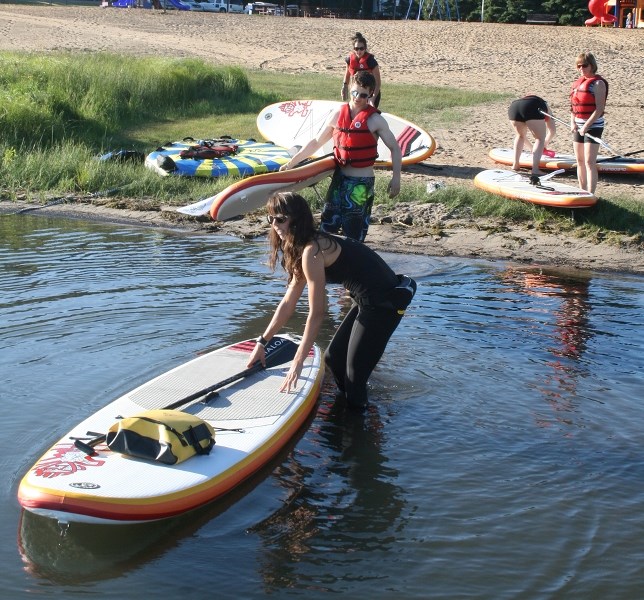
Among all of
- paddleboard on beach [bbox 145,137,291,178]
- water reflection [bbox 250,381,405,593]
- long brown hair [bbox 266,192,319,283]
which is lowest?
water reflection [bbox 250,381,405,593]

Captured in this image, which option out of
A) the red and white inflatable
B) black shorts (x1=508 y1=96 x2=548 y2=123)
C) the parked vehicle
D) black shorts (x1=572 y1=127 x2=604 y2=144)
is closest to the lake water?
black shorts (x1=572 y1=127 x2=604 y2=144)

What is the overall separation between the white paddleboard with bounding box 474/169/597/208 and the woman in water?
540cm

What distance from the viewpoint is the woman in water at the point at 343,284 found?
18.1 ft

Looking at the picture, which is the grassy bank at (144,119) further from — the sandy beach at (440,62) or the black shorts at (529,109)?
the black shorts at (529,109)

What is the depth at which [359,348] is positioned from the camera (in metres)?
6.15

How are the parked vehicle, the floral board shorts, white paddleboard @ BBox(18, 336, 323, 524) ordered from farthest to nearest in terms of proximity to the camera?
the parked vehicle → the floral board shorts → white paddleboard @ BBox(18, 336, 323, 524)

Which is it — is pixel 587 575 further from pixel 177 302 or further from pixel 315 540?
pixel 177 302

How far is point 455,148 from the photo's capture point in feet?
49.7

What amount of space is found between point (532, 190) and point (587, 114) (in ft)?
3.51

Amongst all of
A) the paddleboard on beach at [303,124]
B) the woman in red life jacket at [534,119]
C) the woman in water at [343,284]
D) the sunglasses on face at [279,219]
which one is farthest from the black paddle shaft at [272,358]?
the paddleboard on beach at [303,124]

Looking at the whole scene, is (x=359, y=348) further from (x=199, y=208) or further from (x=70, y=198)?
(x=70, y=198)

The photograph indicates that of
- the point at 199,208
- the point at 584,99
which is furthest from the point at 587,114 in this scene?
the point at 199,208

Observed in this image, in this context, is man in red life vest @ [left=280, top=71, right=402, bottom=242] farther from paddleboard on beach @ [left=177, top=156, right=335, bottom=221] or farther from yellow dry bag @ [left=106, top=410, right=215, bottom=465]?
yellow dry bag @ [left=106, top=410, right=215, bottom=465]

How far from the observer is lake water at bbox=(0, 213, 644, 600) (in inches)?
185
